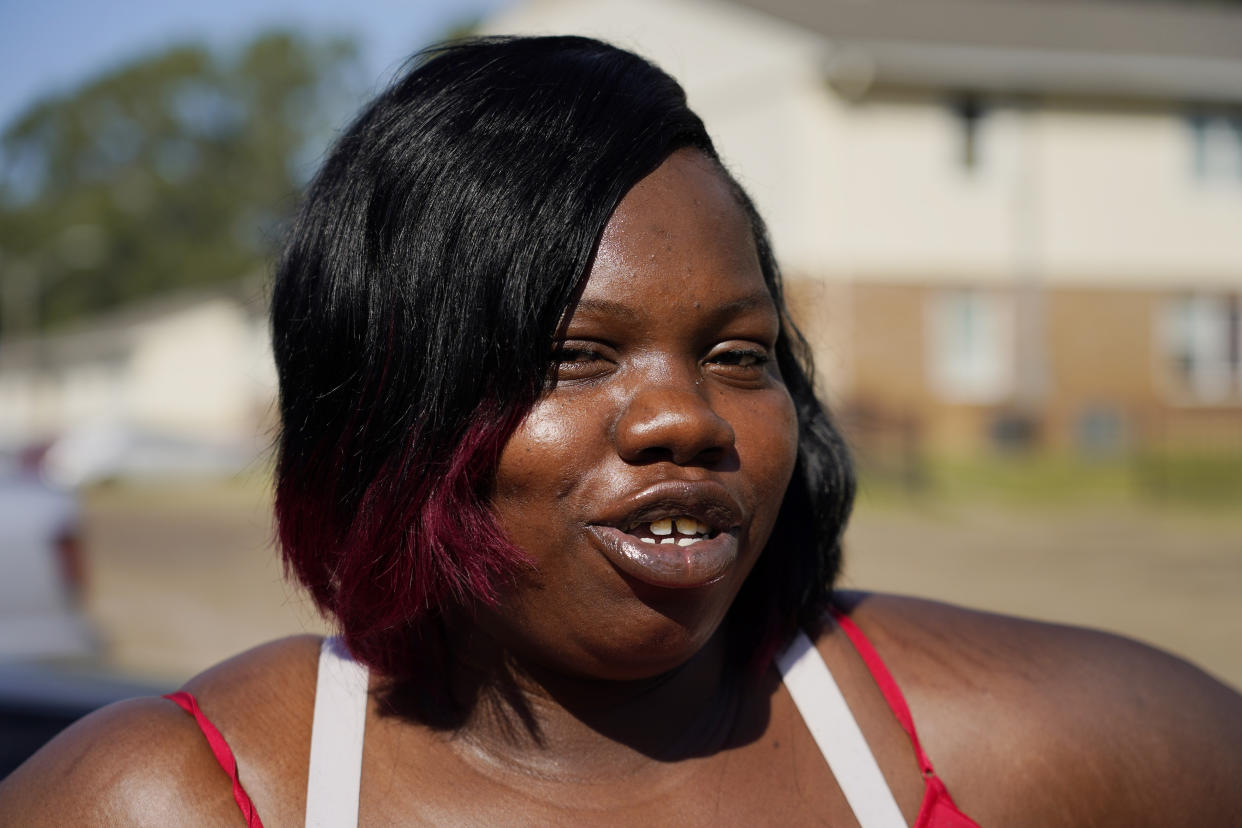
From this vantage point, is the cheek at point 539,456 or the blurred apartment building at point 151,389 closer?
the cheek at point 539,456

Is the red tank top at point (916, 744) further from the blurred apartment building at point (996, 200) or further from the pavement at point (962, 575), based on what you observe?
the blurred apartment building at point (996, 200)

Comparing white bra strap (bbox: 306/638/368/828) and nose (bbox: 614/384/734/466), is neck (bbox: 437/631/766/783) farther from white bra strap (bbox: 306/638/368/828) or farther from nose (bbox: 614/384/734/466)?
nose (bbox: 614/384/734/466)

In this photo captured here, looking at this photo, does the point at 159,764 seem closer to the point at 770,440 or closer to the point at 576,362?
the point at 576,362

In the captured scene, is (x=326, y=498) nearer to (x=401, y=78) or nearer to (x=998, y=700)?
(x=401, y=78)

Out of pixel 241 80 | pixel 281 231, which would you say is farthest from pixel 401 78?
pixel 241 80

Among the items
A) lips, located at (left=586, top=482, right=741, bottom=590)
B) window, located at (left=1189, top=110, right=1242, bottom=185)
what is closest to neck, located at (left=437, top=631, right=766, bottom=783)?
lips, located at (left=586, top=482, right=741, bottom=590)

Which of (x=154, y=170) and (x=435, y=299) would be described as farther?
(x=154, y=170)

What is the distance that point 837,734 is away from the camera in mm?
1561

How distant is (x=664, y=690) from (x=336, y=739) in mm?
392

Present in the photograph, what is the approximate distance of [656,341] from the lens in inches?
54.8

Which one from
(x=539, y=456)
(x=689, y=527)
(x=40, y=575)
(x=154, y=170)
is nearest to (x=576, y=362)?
(x=539, y=456)

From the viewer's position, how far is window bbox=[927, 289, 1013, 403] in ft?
63.9

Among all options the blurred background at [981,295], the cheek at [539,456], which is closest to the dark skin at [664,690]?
the cheek at [539,456]

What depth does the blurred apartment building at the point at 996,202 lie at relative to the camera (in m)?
18.5
